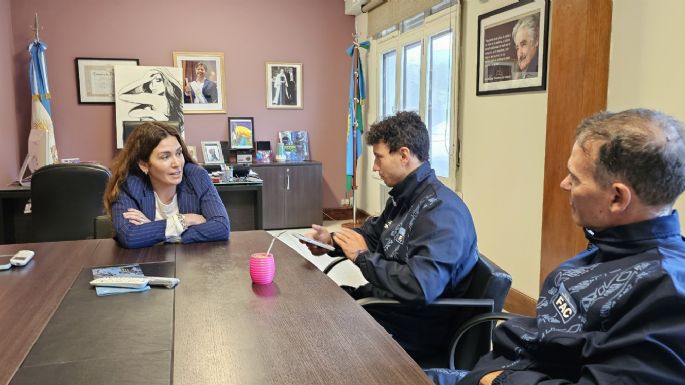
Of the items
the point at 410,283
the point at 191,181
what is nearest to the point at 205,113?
the point at 191,181

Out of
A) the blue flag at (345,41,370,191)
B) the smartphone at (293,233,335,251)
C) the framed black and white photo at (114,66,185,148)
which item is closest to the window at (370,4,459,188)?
the blue flag at (345,41,370,191)

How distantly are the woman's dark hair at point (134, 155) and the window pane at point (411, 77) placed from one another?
2.86m

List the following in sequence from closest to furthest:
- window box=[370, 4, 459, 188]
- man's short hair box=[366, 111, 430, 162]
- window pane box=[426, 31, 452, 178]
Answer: man's short hair box=[366, 111, 430, 162], window box=[370, 4, 459, 188], window pane box=[426, 31, 452, 178]

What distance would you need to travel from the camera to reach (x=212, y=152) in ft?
18.6

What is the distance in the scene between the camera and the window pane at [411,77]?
4.71m

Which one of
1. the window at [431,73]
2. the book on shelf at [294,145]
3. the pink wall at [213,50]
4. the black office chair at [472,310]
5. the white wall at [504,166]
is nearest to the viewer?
the black office chair at [472,310]

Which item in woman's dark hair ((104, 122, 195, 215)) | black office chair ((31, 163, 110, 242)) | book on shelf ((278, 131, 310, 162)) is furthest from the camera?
book on shelf ((278, 131, 310, 162))

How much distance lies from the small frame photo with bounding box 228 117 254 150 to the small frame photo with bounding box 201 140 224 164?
0.59 ft

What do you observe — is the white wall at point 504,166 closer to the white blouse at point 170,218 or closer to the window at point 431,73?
the window at point 431,73

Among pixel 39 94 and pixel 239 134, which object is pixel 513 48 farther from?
pixel 39 94

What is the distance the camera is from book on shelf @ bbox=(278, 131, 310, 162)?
5934mm

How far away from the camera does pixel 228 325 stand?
128 centimetres

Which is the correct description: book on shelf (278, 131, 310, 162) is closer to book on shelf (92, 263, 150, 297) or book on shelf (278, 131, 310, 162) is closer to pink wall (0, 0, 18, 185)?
pink wall (0, 0, 18, 185)

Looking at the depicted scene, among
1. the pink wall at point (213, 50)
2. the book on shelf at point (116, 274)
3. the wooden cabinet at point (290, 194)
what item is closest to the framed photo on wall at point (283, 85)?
the pink wall at point (213, 50)
